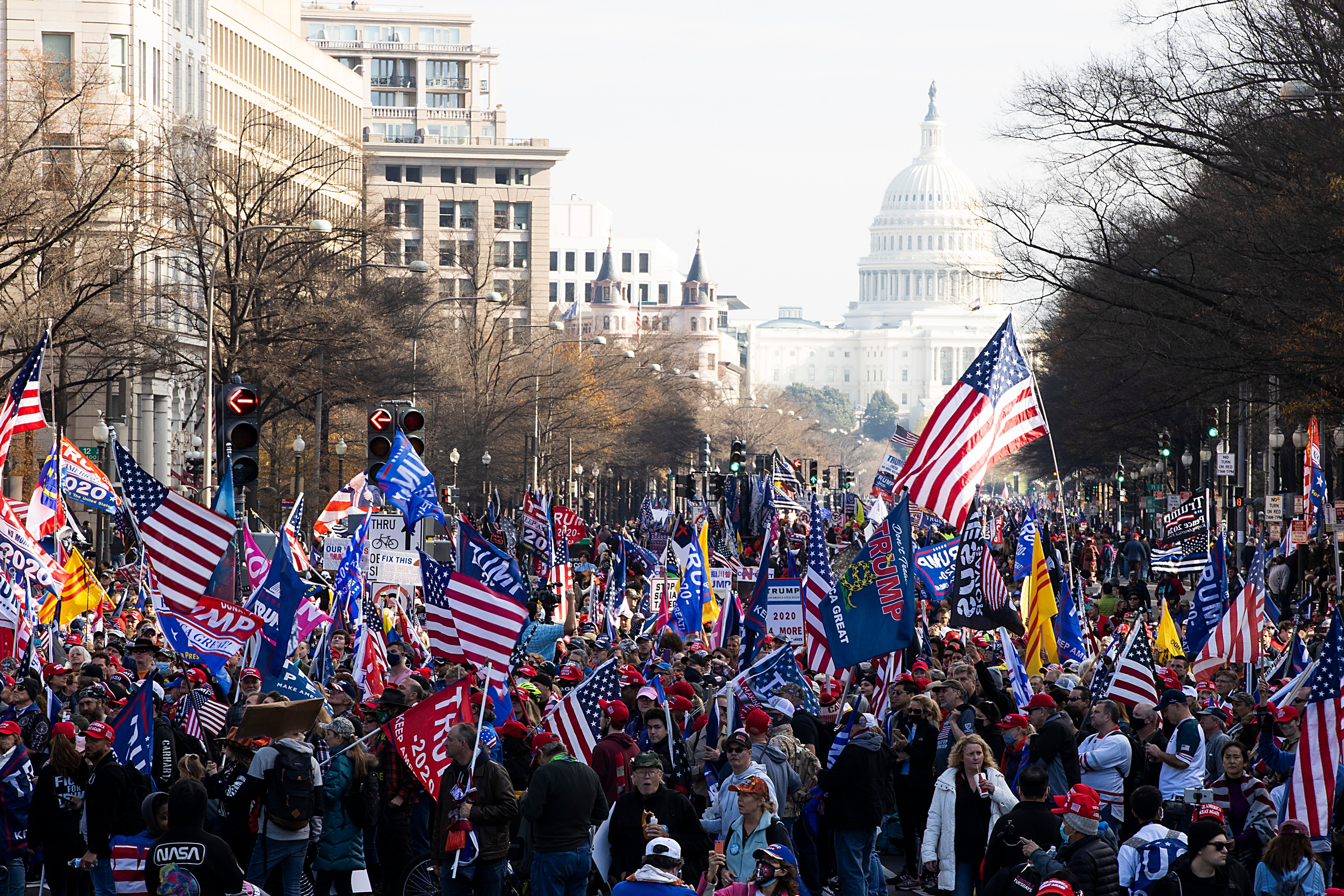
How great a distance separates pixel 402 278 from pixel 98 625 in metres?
33.4

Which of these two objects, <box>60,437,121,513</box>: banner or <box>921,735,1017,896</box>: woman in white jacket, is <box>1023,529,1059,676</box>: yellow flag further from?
<box>60,437,121,513</box>: banner

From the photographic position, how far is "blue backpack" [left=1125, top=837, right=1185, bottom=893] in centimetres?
1048

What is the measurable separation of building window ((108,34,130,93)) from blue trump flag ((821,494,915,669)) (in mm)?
48373

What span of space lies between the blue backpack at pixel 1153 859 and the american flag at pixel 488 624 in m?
5.62

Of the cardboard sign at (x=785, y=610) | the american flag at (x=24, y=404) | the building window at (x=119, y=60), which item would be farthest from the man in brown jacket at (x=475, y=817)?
the building window at (x=119, y=60)

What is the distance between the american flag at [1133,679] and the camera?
15.1 m

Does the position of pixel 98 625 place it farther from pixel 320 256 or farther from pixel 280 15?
pixel 280 15

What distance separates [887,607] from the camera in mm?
15617

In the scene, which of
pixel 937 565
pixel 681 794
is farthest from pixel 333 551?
pixel 681 794

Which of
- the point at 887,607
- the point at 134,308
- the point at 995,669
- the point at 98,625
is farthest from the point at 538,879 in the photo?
the point at 134,308

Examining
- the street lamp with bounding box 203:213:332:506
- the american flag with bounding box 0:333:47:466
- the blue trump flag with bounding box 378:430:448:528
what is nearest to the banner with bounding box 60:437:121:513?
the street lamp with bounding box 203:213:332:506

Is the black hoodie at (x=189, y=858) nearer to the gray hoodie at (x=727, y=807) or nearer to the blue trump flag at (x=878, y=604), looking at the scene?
the gray hoodie at (x=727, y=807)

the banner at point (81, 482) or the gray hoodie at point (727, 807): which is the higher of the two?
the banner at point (81, 482)

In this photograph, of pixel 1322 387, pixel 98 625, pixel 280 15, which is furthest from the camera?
pixel 280 15
